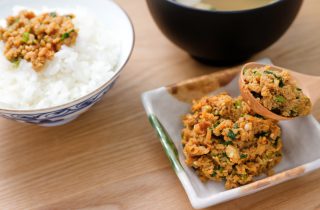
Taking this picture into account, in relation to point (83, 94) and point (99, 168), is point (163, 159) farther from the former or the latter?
point (83, 94)

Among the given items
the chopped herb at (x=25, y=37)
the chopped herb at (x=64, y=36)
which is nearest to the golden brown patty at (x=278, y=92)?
the chopped herb at (x=64, y=36)

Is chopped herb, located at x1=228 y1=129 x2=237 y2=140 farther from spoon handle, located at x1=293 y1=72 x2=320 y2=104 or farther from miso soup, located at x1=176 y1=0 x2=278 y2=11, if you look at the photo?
miso soup, located at x1=176 y1=0 x2=278 y2=11

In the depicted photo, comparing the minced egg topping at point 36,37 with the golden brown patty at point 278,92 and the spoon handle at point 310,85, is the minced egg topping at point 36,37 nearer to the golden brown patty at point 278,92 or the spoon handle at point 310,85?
the golden brown patty at point 278,92

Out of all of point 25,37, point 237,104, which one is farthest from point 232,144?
point 25,37

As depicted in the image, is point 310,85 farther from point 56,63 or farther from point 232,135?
point 56,63

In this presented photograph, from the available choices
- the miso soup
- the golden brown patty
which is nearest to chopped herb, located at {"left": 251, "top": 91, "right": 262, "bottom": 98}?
the golden brown patty

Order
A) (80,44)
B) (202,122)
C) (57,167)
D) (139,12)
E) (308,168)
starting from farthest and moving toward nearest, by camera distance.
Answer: (139,12)
(80,44)
(57,167)
(202,122)
(308,168)

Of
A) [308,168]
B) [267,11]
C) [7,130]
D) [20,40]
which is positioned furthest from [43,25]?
[308,168]
